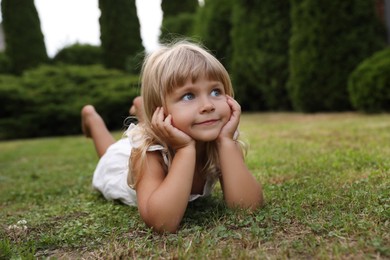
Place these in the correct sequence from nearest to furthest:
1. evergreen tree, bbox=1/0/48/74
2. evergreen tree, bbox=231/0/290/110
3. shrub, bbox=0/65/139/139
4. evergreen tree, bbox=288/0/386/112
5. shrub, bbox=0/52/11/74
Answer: evergreen tree, bbox=288/0/386/112 < shrub, bbox=0/65/139/139 < evergreen tree, bbox=231/0/290/110 < evergreen tree, bbox=1/0/48/74 < shrub, bbox=0/52/11/74

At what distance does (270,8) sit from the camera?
1030 cm

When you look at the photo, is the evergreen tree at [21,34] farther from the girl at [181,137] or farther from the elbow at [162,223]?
the elbow at [162,223]

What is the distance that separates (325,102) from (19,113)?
6747 mm

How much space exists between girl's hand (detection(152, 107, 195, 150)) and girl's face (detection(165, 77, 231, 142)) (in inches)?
1.4

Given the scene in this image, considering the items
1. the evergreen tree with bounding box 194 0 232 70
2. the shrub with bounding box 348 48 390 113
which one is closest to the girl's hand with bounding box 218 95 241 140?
the shrub with bounding box 348 48 390 113

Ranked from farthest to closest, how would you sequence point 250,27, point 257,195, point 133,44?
point 133,44
point 250,27
point 257,195

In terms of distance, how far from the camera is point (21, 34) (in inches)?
562

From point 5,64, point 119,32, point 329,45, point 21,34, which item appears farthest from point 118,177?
point 5,64

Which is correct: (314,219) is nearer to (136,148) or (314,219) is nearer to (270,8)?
(136,148)

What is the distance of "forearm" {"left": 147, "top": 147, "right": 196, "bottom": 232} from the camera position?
184 cm

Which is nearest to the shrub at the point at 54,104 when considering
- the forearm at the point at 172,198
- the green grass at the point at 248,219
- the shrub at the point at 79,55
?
the shrub at the point at 79,55

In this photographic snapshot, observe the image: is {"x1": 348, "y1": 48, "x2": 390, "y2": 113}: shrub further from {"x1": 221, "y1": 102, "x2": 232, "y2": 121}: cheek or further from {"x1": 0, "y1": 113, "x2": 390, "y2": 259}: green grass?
{"x1": 221, "y1": 102, "x2": 232, "y2": 121}: cheek

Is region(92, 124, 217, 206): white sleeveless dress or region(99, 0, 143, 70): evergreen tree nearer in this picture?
region(92, 124, 217, 206): white sleeveless dress

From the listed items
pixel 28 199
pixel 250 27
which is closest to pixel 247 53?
pixel 250 27
